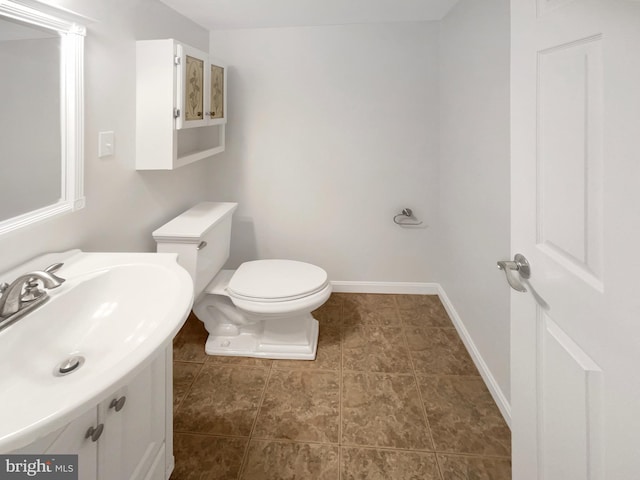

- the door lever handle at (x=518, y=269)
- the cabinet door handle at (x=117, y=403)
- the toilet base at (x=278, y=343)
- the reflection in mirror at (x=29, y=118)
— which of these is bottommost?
the toilet base at (x=278, y=343)

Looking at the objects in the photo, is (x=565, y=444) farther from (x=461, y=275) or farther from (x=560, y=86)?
(x=461, y=275)

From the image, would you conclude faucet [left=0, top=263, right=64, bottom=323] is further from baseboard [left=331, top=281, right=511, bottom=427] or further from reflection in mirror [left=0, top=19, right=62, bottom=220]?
baseboard [left=331, top=281, right=511, bottom=427]

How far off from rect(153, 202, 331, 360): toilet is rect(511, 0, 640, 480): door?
1264mm

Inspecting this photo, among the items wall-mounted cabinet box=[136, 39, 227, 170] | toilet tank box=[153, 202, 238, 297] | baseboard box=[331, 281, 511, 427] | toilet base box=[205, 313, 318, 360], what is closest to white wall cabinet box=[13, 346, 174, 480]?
toilet tank box=[153, 202, 238, 297]

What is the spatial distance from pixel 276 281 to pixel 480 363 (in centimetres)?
119

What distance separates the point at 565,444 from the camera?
79 cm

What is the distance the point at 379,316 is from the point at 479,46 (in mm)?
1759

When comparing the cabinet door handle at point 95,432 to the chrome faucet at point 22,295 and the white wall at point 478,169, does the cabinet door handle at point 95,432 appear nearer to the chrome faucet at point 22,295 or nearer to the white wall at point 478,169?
the chrome faucet at point 22,295

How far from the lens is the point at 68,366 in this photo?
93 cm

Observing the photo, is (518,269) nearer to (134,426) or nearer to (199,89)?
(134,426)

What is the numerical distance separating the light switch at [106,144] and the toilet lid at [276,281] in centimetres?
90

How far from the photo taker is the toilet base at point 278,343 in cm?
221

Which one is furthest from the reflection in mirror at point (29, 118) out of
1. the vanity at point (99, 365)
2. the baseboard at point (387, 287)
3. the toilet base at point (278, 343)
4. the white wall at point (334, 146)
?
the baseboard at point (387, 287)

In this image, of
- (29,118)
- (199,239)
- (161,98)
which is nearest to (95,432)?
(29,118)
